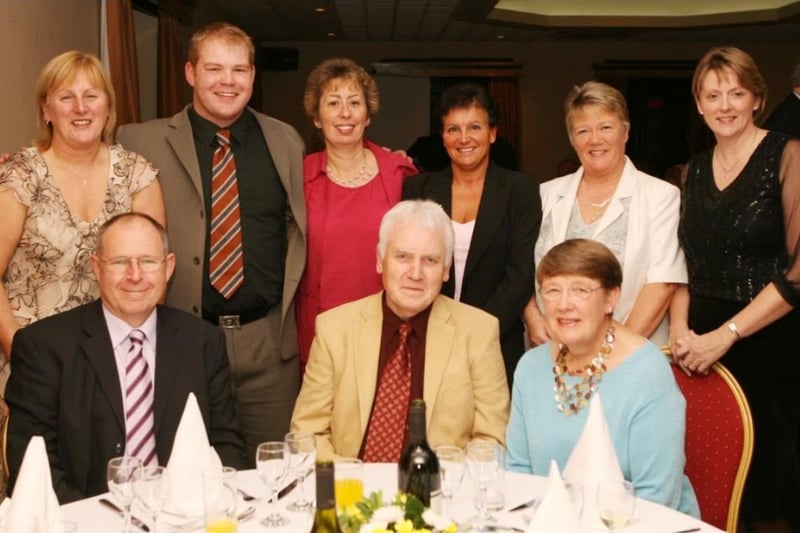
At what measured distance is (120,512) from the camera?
192 cm

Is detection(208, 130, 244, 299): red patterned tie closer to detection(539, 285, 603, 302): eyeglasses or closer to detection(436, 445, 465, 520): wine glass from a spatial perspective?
detection(539, 285, 603, 302): eyeglasses

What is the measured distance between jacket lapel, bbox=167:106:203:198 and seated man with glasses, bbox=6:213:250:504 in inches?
22.3

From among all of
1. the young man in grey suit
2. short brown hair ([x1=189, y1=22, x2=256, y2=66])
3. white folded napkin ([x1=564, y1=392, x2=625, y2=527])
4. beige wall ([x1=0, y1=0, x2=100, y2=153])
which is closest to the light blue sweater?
white folded napkin ([x1=564, y1=392, x2=625, y2=527])

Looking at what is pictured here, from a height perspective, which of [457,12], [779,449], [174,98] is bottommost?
[779,449]

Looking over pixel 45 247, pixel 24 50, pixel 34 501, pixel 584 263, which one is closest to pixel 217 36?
pixel 45 247

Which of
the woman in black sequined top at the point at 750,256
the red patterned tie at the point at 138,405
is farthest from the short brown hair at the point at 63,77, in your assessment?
the woman in black sequined top at the point at 750,256

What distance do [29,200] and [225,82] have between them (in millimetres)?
791

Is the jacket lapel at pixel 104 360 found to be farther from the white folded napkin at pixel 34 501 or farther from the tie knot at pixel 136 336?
the white folded napkin at pixel 34 501

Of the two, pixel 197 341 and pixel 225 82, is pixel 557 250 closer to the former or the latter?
pixel 197 341

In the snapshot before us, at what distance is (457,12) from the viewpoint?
9680 mm

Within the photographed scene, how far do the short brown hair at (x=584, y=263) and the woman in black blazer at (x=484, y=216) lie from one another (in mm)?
851

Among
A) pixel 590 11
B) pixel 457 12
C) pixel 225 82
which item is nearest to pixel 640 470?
pixel 225 82

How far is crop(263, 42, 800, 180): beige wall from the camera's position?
496 inches

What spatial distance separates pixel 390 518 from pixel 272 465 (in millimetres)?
325
